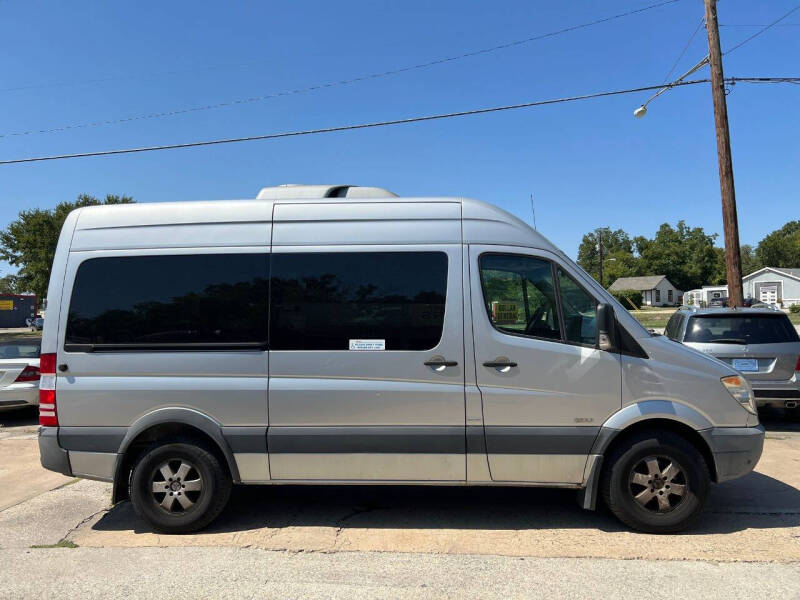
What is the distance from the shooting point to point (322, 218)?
4.44 metres

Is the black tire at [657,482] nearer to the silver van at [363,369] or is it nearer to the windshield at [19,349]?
the silver van at [363,369]

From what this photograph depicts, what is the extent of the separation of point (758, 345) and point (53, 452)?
804 centimetres

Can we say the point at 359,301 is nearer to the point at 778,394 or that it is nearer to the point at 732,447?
the point at 732,447

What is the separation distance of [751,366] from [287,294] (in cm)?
635

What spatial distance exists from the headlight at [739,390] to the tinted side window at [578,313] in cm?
106

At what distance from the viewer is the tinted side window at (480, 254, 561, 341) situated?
4254 millimetres

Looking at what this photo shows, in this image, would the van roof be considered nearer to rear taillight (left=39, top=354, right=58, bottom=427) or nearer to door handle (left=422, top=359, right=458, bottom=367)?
door handle (left=422, top=359, right=458, bottom=367)

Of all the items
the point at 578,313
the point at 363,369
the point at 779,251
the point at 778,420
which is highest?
the point at 779,251

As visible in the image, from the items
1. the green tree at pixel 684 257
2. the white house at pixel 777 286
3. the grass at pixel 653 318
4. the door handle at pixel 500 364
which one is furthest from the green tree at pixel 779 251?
the door handle at pixel 500 364

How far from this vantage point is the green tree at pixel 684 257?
8981 centimetres

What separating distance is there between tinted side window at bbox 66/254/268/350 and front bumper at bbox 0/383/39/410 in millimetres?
5389

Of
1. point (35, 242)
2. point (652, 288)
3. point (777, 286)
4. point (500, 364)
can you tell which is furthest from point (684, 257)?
point (500, 364)

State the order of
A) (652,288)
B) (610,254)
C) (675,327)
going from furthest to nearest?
(610,254), (652,288), (675,327)

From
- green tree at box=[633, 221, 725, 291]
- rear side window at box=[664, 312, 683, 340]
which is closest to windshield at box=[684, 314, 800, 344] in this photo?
rear side window at box=[664, 312, 683, 340]
